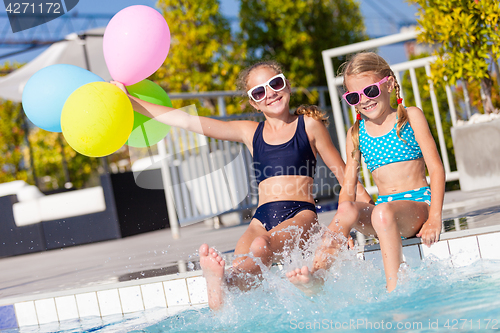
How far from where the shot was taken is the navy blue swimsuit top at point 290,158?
286cm

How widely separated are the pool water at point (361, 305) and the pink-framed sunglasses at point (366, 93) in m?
0.87

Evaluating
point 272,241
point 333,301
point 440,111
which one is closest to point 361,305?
point 333,301

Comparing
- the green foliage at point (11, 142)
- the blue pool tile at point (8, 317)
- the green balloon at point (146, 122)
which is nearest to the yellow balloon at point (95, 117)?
the green balloon at point (146, 122)

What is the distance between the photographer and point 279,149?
2.95m

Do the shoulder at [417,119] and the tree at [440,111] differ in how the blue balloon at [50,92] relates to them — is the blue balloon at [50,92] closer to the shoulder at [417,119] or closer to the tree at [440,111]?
the shoulder at [417,119]

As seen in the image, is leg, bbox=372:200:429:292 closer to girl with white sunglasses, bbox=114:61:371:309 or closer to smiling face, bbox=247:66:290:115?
girl with white sunglasses, bbox=114:61:371:309

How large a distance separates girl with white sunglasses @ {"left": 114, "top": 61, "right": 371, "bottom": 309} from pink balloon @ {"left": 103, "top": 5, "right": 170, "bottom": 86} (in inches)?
4.3

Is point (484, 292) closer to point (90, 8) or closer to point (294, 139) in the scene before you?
Answer: point (294, 139)

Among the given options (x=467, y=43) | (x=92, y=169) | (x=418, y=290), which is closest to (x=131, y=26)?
(x=418, y=290)

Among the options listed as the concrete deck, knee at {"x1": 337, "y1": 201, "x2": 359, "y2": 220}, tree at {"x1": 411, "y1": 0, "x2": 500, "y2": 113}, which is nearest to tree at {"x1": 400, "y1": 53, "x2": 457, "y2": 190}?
tree at {"x1": 411, "y1": 0, "x2": 500, "y2": 113}

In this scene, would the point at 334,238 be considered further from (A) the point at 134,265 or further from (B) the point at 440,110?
(B) the point at 440,110

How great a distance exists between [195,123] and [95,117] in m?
0.77

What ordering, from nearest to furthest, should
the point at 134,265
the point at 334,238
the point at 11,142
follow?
the point at 334,238 < the point at 134,265 < the point at 11,142

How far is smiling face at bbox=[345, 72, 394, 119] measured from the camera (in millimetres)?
2699
